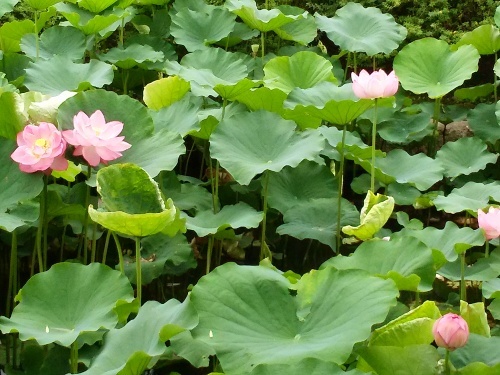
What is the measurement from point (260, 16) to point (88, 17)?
57cm

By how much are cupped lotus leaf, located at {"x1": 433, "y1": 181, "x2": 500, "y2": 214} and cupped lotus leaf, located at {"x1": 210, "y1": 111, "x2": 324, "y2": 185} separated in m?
0.33

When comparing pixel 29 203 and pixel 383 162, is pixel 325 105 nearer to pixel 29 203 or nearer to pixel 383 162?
pixel 383 162

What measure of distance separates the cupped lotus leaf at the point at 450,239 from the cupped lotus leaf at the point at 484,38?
3.35 ft

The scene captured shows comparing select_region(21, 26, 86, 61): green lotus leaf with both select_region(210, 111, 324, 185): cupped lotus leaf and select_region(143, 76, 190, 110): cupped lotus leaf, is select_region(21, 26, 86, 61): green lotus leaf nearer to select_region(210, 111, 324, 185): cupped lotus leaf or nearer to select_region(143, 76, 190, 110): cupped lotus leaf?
select_region(143, 76, 190, 110): cupped lotus leaf

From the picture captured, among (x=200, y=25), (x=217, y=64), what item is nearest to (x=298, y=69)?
(x=217, y=64)

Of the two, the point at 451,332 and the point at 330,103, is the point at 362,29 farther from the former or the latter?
the point at 451,332

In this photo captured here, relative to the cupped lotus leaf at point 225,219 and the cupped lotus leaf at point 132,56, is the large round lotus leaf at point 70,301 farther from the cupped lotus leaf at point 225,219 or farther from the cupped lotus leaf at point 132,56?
the cupped lotus leaf at point 132,56

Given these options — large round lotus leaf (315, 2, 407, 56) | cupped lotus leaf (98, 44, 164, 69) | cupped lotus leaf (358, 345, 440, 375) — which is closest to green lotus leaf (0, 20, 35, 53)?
cupped lotus leaf (98, 44, 164, 69)

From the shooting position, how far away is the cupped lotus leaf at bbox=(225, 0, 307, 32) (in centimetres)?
247

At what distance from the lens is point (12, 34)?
8.32ft

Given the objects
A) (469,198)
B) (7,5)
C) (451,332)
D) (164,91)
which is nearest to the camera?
(451,332)

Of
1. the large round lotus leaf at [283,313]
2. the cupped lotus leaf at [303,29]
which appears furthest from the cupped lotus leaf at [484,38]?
the large round lotus leaf at [283,313]

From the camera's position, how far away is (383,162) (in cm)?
211

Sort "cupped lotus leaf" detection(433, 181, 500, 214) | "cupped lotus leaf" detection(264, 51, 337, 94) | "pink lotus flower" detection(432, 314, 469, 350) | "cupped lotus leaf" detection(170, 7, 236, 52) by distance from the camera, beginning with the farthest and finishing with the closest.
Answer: "cupped lotus leaf" detection(170, 7, 236, 52)
"cupped lotus leaf" detection(264, 51, 337, 94)
"cupped lotus leaf" detection(433, 181, 500, 214)
"pink lotus flower" detection(432, 314, 469, 350)
